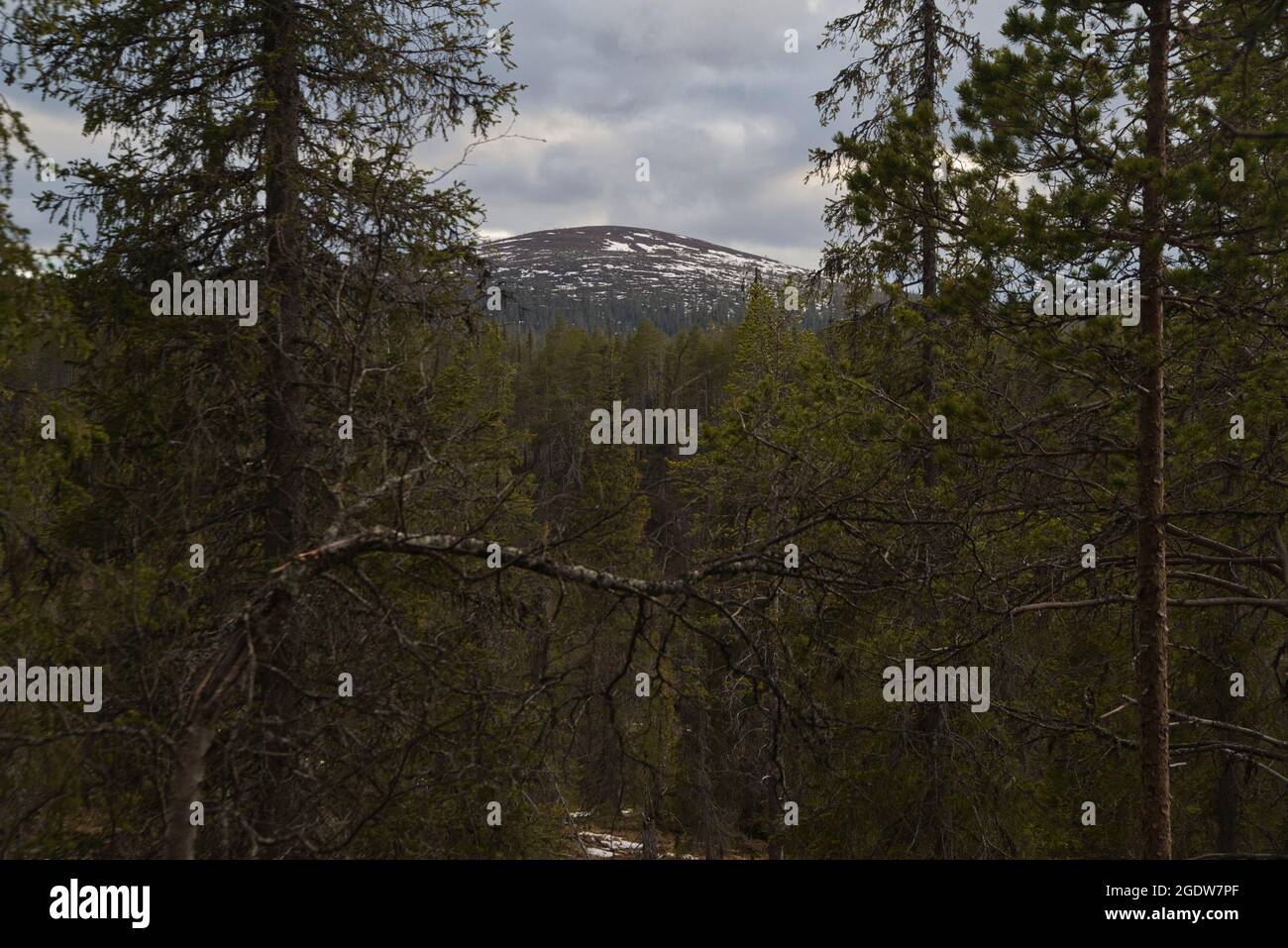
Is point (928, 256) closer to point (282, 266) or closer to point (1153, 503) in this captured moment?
point (1153, 503)

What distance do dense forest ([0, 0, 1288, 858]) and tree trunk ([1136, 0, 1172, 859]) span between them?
30mm

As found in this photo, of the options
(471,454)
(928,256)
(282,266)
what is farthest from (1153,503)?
(282,266)

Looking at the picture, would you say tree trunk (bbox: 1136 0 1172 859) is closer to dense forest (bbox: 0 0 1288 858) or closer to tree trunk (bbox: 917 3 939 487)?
dense forest (bbox: 0 0 1288 858)

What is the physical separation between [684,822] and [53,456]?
19753mm

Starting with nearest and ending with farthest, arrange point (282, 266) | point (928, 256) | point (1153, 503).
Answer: point (1153, 503)
point (282, 266)
point (928, 256)

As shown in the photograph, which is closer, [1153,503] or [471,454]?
[1153,503]

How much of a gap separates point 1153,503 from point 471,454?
5.76 meters

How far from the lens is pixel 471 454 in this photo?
8258 mm

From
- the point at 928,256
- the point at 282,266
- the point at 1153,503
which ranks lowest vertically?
the point at 1153,503

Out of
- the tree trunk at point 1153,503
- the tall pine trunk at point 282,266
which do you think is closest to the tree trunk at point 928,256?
the tree trunk at point 1153,503

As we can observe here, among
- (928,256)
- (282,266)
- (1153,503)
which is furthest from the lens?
(928,256)

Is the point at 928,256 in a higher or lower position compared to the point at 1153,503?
higher

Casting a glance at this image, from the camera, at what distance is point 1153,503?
21.1ft

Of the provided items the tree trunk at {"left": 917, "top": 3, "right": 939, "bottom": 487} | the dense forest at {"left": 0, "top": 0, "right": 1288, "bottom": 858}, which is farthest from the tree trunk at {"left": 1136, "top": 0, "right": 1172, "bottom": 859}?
the tree trunk at {"left": 917, "top": 3, "right": 939, "bottom": 487}
